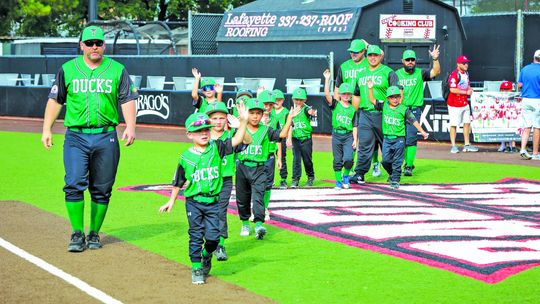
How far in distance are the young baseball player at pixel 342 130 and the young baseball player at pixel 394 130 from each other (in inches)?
25.0

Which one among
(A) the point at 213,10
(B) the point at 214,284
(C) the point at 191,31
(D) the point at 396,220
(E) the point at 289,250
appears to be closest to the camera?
(B) the point at 214,284

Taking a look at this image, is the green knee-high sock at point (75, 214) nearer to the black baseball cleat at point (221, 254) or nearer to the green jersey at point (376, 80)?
the black baseball cleat at point (221, 254)

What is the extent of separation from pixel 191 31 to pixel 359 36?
24.6 feet

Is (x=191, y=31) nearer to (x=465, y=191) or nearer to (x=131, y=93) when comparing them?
(x=465, y=191)

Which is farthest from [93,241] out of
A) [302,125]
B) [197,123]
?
[302,125]

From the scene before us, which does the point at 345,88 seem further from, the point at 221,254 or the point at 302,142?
the point at 221,254

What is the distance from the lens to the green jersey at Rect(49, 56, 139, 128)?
10.4 m

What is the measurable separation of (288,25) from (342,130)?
15934 mm

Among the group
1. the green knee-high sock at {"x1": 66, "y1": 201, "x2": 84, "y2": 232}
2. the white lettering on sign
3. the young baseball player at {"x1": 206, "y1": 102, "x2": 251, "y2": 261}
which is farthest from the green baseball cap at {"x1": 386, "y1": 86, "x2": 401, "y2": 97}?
the white lettering on sign

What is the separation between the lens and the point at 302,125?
15.4 metres

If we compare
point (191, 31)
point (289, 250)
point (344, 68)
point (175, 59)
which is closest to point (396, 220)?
point (289, 250)

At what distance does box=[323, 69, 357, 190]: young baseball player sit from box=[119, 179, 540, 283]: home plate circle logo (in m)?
0.43

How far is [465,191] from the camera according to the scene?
15.3 meters

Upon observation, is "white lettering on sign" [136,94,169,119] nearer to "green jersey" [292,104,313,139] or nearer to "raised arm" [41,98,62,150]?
"green jersey" [292,104,313,139]
